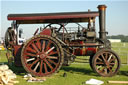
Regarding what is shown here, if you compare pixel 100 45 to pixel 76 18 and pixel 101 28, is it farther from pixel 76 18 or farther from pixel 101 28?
pixel 76 18

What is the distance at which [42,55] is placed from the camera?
26.2ft

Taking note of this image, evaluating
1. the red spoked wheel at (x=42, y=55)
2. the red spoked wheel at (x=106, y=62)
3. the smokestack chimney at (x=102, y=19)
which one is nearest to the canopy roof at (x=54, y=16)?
the red spoked wheel at (x=42, y=55)

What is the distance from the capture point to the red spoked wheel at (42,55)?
7.92 metres

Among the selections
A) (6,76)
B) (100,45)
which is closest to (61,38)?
(100,45)

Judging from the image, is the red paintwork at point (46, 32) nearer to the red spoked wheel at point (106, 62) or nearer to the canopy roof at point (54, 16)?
the canopy roof at point (54, 16)

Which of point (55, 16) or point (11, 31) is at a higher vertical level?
point (55, 16)

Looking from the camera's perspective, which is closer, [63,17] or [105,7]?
[63,17]

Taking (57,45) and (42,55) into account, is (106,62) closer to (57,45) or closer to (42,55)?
(57,45)

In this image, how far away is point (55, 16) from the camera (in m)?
8.11

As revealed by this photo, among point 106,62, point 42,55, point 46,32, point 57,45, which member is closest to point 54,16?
point 46,32

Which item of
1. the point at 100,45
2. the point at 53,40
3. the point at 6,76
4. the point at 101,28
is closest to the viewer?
the point at 6,76

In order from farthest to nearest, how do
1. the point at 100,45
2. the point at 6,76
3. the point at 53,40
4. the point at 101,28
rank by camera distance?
the point at 101,28 → the point at 100,45 → the point at 53,40 → the point at 6,76

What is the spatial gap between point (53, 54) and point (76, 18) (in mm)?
2134

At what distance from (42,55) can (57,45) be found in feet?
2.72
